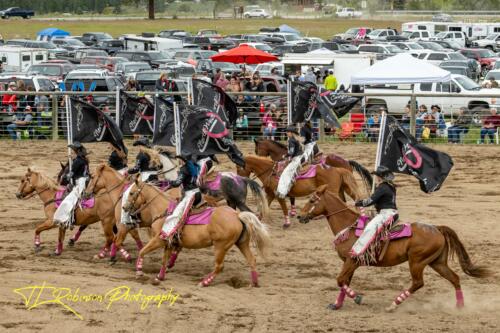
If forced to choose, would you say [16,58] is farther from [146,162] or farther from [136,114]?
[146,162]

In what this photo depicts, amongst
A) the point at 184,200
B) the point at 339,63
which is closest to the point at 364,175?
the point at 184,200

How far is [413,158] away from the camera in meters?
15.6

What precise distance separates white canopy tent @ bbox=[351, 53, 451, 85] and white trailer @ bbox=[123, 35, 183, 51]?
27.4 metres

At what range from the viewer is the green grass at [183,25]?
7706cm

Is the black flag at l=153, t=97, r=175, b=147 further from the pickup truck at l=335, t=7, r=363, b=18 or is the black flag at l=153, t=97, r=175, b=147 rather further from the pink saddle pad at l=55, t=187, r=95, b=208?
the pickup truck at l=335, t=7, r=363, b=18

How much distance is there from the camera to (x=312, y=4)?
388ft

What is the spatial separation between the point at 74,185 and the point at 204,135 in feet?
8.42

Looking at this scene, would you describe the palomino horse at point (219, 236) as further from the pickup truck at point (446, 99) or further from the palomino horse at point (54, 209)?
the pickup truck at point (446, 99)

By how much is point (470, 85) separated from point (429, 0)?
73.7 meters

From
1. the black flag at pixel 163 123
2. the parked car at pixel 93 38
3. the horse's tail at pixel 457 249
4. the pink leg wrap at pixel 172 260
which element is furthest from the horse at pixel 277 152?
the parked car at pixel 93 38

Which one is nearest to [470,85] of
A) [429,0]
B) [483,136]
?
[483,136]

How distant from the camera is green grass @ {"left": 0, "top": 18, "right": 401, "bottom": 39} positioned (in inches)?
3034

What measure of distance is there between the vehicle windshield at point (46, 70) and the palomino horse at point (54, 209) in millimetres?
26052

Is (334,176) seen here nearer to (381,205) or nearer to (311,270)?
(311,270)
